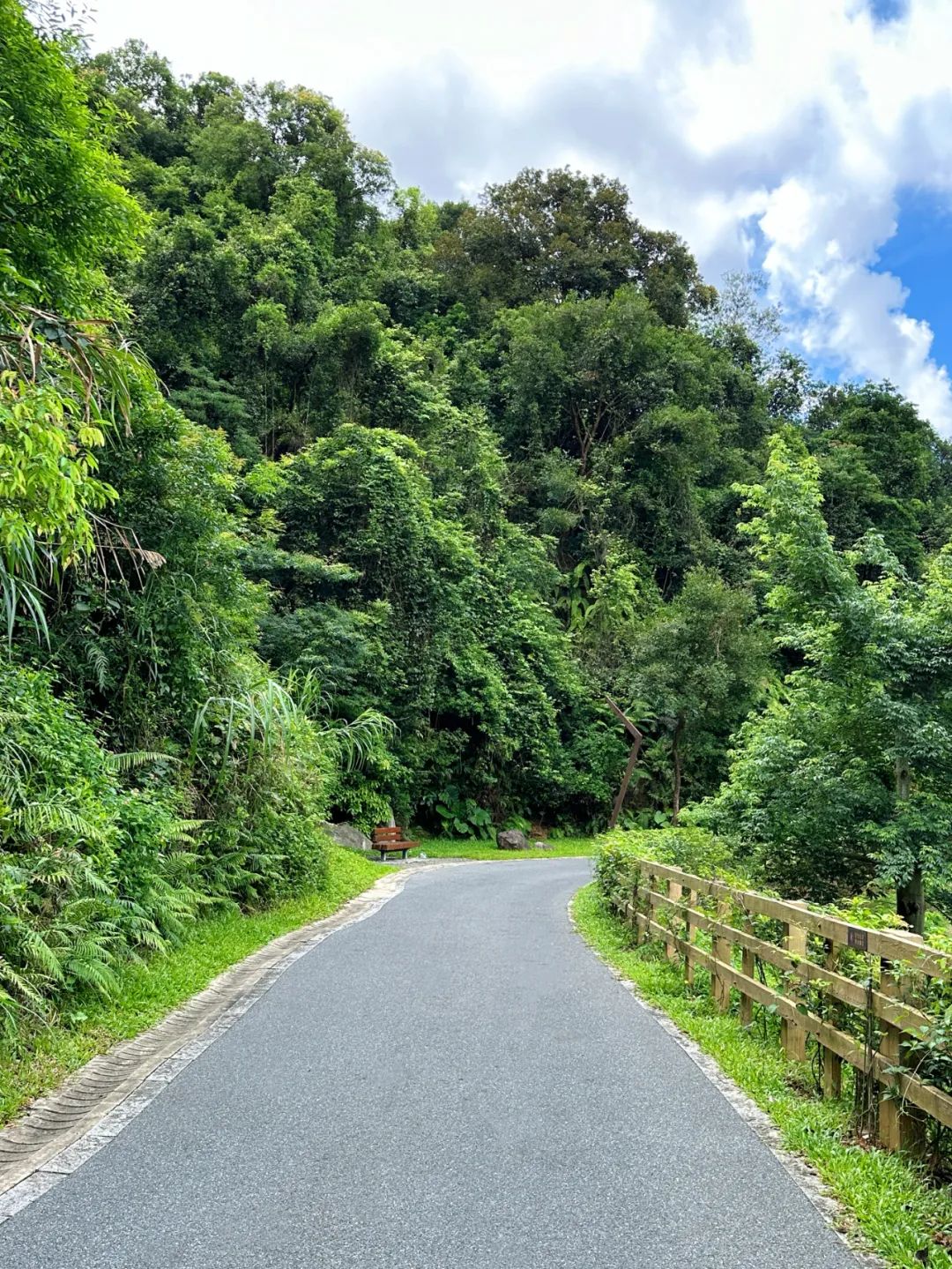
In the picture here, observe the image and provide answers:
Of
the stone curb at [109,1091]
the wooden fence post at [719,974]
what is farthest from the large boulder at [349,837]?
the wooden fence post at [719,974]

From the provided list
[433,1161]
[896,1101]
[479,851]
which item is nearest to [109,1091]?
[433,1161]

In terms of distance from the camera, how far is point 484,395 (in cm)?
3788

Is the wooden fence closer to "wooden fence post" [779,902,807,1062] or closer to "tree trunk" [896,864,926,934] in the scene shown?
"wooden fence post" [779,902,807,1062]

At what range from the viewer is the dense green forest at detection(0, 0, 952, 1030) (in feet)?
24.2

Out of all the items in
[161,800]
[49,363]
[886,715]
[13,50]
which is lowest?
[161,800]

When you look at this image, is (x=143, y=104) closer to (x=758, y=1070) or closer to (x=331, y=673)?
(x=331, y=673)

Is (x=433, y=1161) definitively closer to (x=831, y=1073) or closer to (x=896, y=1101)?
(x=896, y=1101)

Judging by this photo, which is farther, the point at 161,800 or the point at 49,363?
the point at 161,800

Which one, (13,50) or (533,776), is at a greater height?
(13,50)

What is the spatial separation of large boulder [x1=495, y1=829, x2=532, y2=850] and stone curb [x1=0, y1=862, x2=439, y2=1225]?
63.4ft

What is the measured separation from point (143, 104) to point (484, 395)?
67.4 ft

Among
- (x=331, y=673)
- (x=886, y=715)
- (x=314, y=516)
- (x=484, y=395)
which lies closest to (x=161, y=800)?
(x=886, y=715)

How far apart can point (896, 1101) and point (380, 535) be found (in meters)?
21.4

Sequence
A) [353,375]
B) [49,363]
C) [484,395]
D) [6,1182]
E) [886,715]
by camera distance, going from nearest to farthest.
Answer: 1. [6,1182]
2. [49,363]
3. [886,715]
4. [353,375]
5. [484,395]
